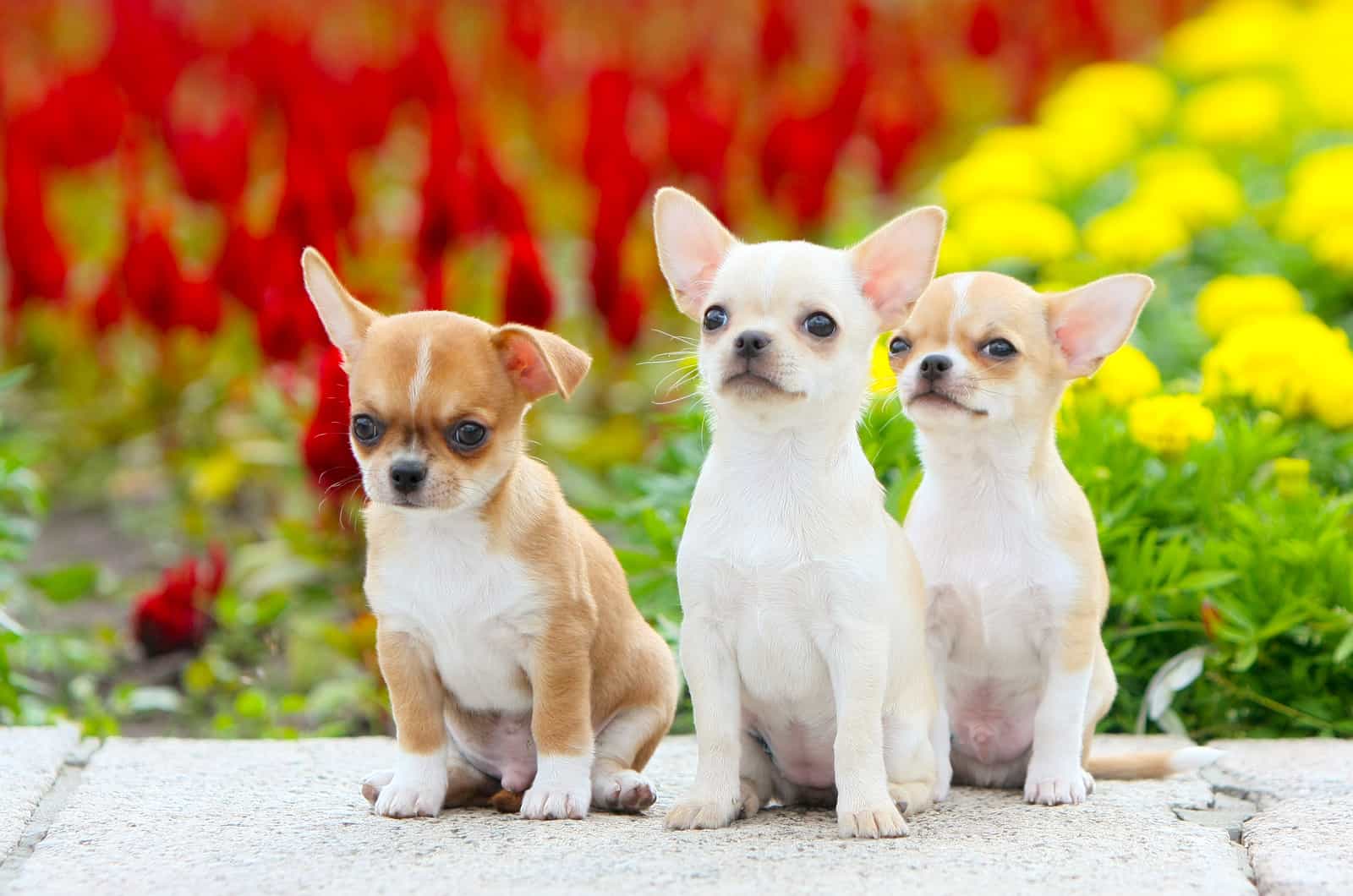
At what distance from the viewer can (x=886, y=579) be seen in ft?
11.0

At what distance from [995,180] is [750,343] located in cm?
462

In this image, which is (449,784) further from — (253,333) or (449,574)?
(253,333)

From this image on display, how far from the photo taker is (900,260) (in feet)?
11.3

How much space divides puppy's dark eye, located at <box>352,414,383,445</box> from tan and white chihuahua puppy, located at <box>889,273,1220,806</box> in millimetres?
1005

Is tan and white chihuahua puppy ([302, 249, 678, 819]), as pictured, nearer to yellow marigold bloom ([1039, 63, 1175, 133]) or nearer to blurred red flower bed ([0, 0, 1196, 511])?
blurred red flower bed ([0, 0, 1196, 511])

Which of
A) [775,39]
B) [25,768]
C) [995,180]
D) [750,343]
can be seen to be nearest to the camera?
[750,343]

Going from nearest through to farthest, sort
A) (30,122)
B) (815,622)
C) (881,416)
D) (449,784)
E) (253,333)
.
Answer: (815,622), (449,784), (881,416), (253,333), (30,122)

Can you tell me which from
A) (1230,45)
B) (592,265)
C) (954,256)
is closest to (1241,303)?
(954,256)

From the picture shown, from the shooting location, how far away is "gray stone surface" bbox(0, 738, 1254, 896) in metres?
3.04

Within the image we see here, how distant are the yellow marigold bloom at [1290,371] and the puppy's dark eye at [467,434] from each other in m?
2.58

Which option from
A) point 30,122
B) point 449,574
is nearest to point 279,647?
point 449,574

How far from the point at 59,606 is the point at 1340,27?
22.5 feet

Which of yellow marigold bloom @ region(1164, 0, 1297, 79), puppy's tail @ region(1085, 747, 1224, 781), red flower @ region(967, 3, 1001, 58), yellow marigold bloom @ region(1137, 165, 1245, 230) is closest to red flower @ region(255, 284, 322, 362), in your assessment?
puppy's tail @ region(1085, 747, 1224, 781)

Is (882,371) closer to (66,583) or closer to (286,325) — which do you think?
(286,325)
